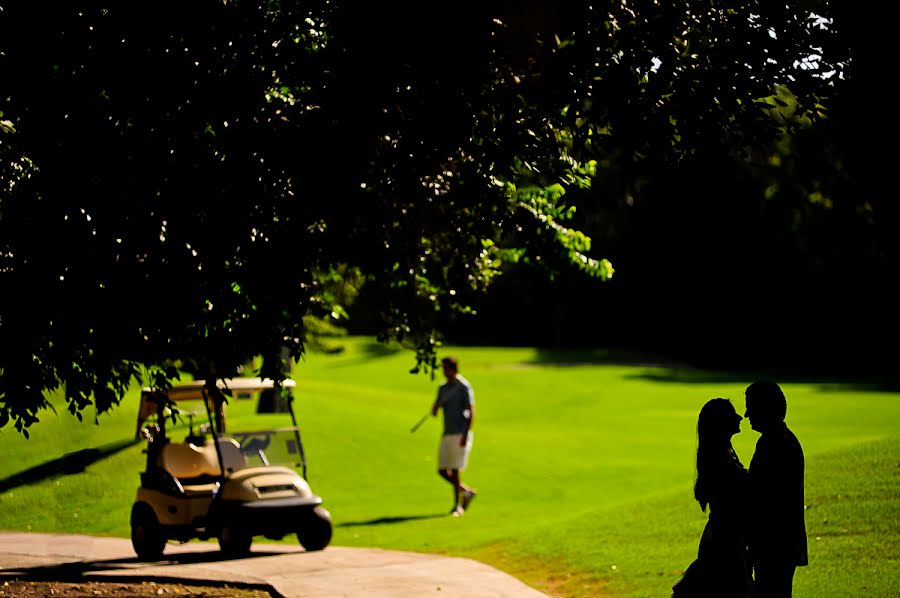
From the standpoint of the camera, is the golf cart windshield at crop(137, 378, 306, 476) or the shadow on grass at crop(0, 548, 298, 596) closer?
the shadow on grass at crop(0, 548, 298, 596)

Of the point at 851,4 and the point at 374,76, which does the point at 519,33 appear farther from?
the point at 851,4

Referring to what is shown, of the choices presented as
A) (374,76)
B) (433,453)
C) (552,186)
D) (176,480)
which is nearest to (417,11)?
(374,76)

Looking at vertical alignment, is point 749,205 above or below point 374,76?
above

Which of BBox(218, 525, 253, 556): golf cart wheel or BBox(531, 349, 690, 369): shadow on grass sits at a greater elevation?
BBox(531, 349, 690, 369): shadow on grass

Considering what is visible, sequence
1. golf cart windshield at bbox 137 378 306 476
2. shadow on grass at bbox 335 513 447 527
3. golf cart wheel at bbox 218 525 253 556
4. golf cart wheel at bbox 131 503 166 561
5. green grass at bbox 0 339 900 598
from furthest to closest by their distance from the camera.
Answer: shadow on grass at bbox 335 513 447 527 < golf cart windshield at bbox 137 378 306 476 < golf cart wheel at bbox 131 503 166 561 < golf cart wheel at bbox 218 525 253 556 < green grass at bbox 0 339 900 598

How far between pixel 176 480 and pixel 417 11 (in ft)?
21.2

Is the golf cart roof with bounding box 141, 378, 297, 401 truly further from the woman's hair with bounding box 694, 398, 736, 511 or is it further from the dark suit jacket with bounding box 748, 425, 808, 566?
the dark suit jacket with bounding box 748, 425, 808, 566

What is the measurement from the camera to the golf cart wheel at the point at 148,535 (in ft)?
44.6

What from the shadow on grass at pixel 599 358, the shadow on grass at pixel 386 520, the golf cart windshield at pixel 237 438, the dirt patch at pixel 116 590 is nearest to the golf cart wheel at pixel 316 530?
the golf cart windshield at pixel 237 438

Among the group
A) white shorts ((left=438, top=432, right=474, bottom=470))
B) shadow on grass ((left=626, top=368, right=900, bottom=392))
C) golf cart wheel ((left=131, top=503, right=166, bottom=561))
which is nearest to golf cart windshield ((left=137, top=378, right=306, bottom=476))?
golf cart wheel ((left=131, top=503, right=166, bottom=561))

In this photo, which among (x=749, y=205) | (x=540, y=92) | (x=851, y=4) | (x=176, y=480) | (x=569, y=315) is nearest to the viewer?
(x=851, y=4)

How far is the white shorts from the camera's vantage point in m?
16.9

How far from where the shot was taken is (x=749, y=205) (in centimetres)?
5575

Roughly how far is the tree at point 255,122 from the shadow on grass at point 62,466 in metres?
9.97
